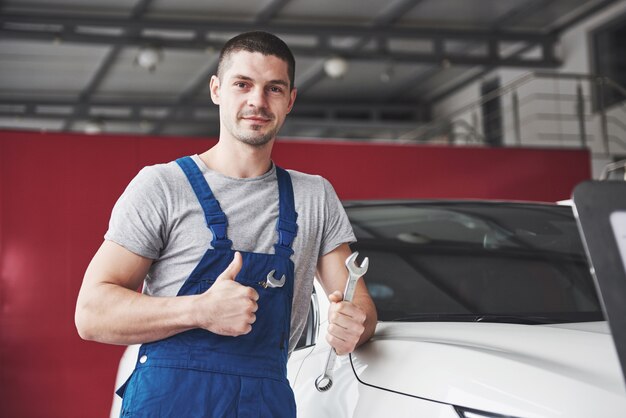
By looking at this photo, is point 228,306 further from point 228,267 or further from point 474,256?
point 474,256

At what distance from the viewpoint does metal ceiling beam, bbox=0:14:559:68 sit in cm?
1226

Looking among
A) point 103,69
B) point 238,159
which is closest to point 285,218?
point 238,159

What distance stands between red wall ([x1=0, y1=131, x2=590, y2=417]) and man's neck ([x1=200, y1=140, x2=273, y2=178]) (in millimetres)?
4835

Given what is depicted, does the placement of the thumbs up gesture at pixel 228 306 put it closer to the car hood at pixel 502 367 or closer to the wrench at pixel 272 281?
the wrench at pixel 272 281

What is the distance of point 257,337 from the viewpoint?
1.77m

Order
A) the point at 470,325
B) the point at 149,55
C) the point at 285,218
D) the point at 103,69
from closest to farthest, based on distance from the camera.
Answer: the point at 285,218 → the point at 470,325 → the point at 149,55 → the point at 103,69

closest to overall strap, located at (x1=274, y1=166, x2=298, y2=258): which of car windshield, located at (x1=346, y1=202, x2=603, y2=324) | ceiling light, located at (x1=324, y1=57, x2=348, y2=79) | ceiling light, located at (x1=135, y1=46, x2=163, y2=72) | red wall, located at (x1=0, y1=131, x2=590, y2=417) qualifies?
car windshield, located at (x1=346, y1=202, x2=603, y2=324)

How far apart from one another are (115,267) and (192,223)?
184mm

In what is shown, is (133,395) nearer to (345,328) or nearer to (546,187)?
(345,328)

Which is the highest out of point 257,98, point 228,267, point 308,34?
point 308,34

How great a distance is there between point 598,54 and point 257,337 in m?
12.7

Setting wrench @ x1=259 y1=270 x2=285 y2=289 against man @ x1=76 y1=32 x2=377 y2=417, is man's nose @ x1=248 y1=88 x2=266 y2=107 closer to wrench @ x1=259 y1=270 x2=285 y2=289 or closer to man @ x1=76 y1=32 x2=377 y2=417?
man @ x1=76 y1=32 x2=377 y2=417

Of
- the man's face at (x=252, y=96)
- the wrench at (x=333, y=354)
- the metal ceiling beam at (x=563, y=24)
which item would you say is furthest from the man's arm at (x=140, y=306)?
the metal ceiling beam at (x=563, y=24)

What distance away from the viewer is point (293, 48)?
13.1m
